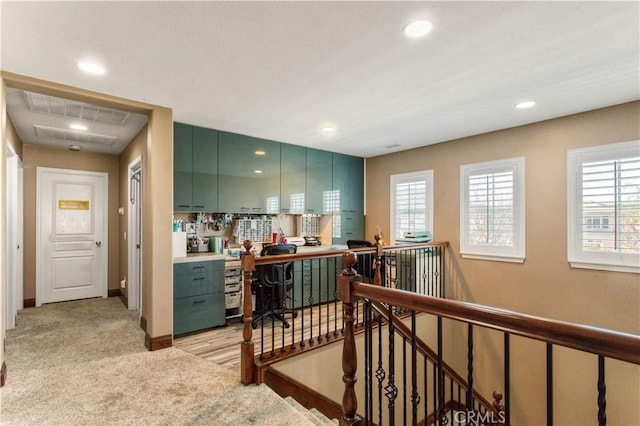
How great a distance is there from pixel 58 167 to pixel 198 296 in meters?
3.41

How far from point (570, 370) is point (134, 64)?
5133 mm

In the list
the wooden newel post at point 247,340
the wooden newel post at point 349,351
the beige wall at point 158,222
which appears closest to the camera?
the wooden newel post at point 349,351

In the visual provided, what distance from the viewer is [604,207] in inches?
129

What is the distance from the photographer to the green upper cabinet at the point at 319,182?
16.7ft

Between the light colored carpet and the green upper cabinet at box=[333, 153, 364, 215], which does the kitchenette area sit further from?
the light colored carpet

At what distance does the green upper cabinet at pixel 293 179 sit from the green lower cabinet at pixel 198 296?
1.41 metres

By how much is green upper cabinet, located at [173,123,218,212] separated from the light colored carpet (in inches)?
64.3

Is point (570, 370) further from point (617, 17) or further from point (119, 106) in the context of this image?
point (119, 106)

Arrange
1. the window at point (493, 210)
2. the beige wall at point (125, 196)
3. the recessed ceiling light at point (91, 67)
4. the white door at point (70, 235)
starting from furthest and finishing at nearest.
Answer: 1. the white door at point (70, 235)
2. the beige wall at point (125, 196)
3. the window at point (493, 210)
4. the recessed ceiling light at point (91, 67)

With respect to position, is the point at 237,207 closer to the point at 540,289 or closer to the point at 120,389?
the point at 120,389

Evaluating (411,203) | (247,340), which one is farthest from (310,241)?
(247,340)

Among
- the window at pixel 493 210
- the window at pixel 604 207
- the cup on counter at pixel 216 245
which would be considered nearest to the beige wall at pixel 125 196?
the cup on counter at pixel 216 245

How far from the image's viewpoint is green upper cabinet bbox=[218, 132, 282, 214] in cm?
414

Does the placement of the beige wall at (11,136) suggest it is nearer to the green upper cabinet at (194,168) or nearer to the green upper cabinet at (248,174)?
the green upper cabinet at (194,168)
